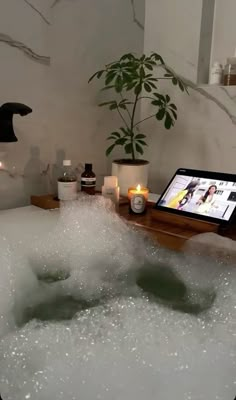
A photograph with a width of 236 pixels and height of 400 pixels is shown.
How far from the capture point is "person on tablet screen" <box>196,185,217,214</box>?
4.04 feet

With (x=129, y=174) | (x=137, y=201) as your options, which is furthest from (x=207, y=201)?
(x=129, y=174)

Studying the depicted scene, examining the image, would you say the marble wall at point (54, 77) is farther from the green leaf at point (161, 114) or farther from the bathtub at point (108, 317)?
the green leaf at point (161, 114)

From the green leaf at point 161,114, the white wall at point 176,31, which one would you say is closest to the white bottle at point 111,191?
the green leaf at point 161,114

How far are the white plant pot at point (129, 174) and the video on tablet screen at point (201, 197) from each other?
164mm

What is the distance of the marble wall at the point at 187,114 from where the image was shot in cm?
152

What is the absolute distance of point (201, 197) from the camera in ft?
4.16

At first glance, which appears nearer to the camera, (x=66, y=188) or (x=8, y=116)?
(x=8, y=116)

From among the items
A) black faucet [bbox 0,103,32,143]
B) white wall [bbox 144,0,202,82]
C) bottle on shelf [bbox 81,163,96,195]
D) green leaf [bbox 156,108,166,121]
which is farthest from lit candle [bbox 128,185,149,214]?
white wall [bbox 144,0,202,82]

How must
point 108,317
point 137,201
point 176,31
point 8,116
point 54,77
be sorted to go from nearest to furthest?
point 108,317 < point 8,116 < point 137,201 < point 54,77 < point 176,31

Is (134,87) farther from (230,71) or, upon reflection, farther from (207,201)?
(207,201)

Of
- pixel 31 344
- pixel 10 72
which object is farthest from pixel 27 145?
pixel 31 344

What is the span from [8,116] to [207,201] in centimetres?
70

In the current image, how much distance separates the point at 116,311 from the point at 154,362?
212mm

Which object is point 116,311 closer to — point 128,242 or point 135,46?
point 128,242
